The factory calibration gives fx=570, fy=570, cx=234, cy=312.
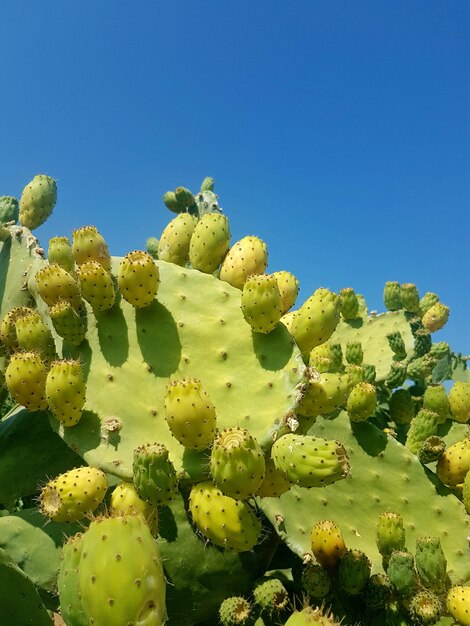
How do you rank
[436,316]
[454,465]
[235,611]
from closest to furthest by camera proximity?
1. [235,611]
2. [454,465]
3. [436,316]

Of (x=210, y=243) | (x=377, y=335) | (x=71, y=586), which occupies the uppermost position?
(x=377, y=335)

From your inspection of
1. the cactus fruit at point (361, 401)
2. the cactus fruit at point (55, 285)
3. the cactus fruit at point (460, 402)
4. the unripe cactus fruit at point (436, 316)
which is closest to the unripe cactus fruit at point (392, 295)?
the unripe cactus fruit at point (436, 316)

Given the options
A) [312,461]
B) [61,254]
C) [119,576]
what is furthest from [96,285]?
[119,576]

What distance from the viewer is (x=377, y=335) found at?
384 cm

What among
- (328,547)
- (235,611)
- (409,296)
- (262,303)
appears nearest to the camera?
(262,303)

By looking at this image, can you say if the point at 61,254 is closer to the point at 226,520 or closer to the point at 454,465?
the point at 226,520

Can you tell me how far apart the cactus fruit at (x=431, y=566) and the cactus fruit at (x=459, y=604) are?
2.3 inches

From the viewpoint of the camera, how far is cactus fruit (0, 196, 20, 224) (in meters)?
2.97

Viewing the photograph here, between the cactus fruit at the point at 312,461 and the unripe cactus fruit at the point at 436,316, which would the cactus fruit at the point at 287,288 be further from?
the unripe cactus fruit at the point at 436,316

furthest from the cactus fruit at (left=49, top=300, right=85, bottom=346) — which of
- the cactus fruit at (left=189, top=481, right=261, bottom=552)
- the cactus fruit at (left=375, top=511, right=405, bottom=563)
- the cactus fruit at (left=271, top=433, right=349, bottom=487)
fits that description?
the cactus fruit at (left=375, top=511, right=405, bottom=563)

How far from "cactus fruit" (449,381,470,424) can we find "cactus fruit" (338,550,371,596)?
1.18m

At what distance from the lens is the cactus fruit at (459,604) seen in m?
1.98

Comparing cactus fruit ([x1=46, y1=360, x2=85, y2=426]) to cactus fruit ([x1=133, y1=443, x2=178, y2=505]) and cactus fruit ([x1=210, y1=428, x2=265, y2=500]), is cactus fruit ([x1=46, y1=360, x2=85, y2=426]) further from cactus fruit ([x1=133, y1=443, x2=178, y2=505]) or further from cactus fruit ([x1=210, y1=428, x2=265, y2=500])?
cactus fruit ([x1=210, y1=428, x2=265, y2=500])

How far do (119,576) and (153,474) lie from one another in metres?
0.42
